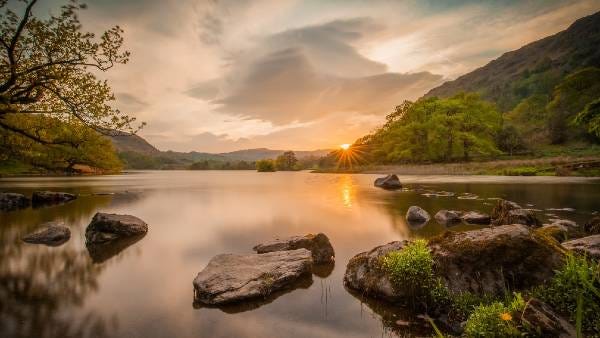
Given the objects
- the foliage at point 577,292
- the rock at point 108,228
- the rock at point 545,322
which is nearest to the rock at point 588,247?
the foliage at point 577,292

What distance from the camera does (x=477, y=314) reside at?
182 inches

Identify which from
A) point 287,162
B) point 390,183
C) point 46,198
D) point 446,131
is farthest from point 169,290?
point 287,162

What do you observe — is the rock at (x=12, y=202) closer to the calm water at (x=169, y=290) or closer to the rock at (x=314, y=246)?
the calm water at (x=169, y=290)

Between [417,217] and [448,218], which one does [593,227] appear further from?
[417,217]

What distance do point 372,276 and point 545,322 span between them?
13.0ft

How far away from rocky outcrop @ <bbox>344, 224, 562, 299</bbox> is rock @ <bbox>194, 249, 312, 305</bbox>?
2424mm

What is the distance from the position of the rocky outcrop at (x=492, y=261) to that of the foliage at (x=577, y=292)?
697 millimetres

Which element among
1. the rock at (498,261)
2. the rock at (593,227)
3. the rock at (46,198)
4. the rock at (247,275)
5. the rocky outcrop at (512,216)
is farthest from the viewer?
the rock at (46,198)

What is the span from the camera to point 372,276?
7605 mm

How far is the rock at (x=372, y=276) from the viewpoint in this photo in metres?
7.08

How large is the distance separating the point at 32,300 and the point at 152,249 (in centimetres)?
520

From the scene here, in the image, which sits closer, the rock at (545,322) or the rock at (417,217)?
the rock at (545,322)

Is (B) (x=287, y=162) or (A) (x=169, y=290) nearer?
(A) (x=169, y=290)

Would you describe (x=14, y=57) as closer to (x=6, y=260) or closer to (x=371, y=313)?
(x=6, y=260)
